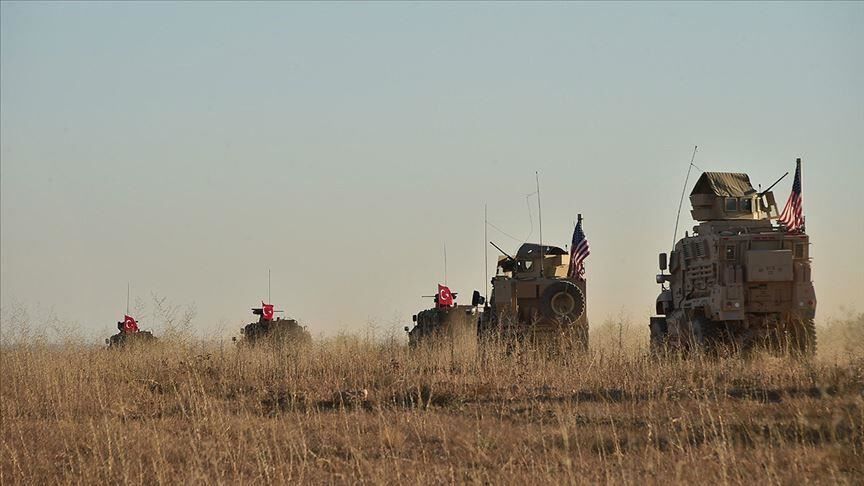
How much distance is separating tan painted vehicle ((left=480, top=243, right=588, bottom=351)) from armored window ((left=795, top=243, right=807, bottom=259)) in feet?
14.2

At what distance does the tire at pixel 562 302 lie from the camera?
23469 millimetres

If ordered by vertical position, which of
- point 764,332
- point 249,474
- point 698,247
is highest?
point 698,247

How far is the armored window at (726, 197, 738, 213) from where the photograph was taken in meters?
24.9

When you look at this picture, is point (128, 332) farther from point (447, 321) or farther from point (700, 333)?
point (700, 333)

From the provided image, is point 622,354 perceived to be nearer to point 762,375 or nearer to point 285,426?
point 762,375

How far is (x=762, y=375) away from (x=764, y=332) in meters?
5.02

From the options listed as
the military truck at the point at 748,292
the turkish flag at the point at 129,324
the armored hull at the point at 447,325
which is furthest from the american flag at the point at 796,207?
the turkish flag at the point at 129,324

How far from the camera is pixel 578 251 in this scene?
2517cm

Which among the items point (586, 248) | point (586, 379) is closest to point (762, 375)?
point (586, 379)

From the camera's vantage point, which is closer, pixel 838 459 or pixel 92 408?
pixel 838 459

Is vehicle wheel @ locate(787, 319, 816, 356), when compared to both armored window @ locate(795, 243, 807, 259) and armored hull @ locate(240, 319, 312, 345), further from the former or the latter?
armored hull @ locate(240, 319, 312, 345)

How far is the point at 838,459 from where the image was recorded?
968 cm

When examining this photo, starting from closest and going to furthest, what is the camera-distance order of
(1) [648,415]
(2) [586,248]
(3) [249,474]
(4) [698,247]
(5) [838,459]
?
(5) [838,459] → (3) [249,474] → (1) [648,415] → (4) [698,247] → (2) [586,248]

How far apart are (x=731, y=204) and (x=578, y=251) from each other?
340 cm
